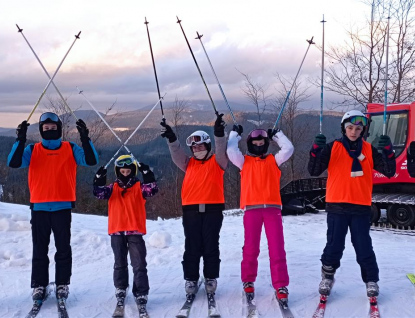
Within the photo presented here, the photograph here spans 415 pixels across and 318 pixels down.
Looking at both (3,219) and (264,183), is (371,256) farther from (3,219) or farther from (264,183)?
(3,219)

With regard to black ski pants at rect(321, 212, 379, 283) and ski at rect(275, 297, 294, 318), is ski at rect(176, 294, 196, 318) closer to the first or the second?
ski at rect(275, 297, 294, 318)

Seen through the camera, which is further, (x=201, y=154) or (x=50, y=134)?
(x=201, y=154)

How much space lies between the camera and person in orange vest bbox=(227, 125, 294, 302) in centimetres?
481

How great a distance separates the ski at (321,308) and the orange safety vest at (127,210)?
1967 mm

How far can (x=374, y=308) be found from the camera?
15.0ft

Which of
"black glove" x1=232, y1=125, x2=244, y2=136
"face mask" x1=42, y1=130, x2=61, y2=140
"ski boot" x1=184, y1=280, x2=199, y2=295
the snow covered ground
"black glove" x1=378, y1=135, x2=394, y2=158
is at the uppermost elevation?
"black glove" x1=232, y1=125, x2=244, y2=136

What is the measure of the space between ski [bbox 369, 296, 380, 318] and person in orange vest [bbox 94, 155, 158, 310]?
7.56ft

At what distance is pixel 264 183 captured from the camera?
16.0ft

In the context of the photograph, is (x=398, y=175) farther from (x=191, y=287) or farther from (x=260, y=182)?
(x=191, y=287)

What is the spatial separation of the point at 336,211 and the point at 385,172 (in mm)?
664

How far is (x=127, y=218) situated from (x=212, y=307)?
4.24 ft

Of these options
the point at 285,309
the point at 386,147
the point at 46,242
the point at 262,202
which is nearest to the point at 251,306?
the point at 285,309

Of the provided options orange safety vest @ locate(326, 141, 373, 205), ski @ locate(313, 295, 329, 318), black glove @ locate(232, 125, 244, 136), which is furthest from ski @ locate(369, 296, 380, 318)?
black glove @ locate(232, 125, 244, 136)

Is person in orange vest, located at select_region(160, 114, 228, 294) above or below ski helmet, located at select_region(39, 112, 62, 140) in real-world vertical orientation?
below
